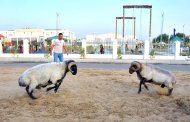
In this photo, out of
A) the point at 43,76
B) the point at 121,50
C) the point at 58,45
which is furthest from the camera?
the point at 121,50

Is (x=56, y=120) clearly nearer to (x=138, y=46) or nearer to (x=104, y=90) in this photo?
(x=104, y=90)

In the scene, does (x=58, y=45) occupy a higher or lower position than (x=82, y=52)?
higher

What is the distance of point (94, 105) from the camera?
7289 millimetres

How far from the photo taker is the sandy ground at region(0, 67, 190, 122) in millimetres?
6312

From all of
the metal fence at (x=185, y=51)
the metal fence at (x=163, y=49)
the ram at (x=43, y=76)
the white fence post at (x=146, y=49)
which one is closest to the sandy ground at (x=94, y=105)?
the ram at (x=43, y=76)

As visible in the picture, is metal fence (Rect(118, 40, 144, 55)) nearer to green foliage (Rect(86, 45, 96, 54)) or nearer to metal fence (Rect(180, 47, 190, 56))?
green foliage (Rect(86, 45, 96, 54))

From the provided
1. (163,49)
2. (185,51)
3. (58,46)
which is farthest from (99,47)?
(58,46)

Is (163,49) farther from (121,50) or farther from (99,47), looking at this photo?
(99,47)

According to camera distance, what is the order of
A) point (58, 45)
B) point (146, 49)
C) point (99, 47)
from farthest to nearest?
point (99, 47), point (146, 49), point (58, 45)

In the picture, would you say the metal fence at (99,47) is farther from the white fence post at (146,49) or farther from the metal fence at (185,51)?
the metal fence at (185,51)

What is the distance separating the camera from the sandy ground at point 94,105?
6.31 metres

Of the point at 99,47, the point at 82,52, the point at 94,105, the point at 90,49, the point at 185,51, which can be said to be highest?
the point at 99,47

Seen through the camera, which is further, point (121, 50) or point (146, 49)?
point (121, 50)

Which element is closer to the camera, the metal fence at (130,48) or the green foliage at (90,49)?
the metal fence at (130,48)
